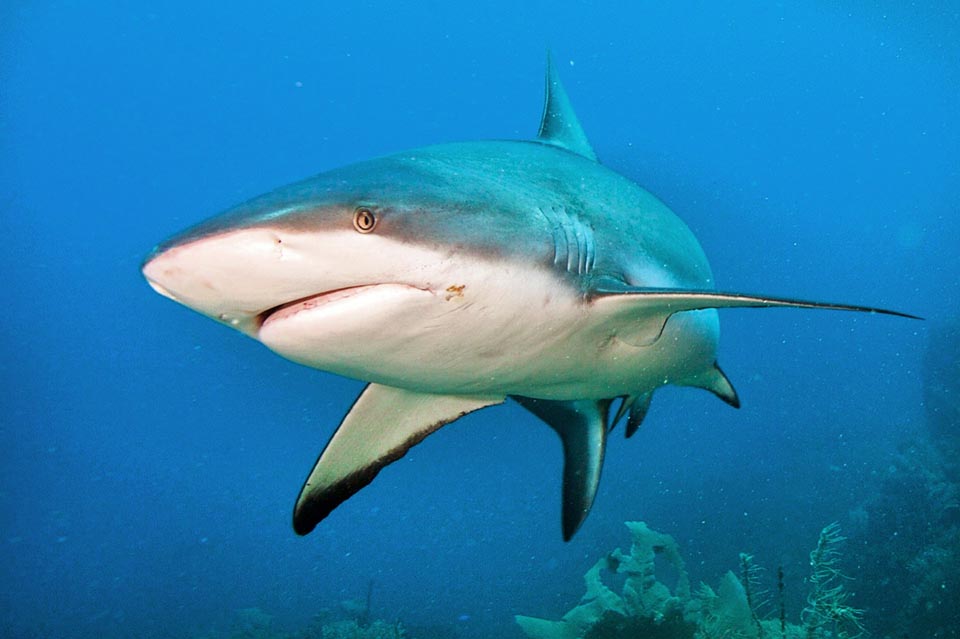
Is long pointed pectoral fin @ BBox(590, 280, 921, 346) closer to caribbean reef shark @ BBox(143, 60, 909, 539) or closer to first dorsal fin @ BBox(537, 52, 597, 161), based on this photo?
caribbean reef shark @ BBox(143, 60, 909, 539)

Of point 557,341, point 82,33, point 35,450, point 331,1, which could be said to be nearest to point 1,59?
point 82,33

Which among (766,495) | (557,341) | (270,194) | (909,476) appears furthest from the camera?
(766,495)

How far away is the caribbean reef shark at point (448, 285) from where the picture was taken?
1669mm

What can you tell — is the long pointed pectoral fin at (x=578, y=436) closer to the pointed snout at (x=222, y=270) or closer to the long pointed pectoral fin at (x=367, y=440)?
the long pointed pectoral fin at (x=367, y=440)

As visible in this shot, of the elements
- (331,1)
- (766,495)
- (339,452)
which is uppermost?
(331,1)

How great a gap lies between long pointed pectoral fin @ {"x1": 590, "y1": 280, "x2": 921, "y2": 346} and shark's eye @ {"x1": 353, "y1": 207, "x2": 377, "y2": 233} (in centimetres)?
115

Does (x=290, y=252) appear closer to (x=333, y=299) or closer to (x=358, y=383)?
(x=333, y=299)

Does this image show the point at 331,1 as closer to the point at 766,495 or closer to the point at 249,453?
the point at 249,453

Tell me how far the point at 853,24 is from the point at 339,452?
49.1 m

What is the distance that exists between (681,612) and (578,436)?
10.8 feet

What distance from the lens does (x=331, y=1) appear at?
66.6 m

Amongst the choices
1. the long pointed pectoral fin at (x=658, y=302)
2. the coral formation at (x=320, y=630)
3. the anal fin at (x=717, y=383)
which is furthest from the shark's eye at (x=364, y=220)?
the coral formation at (x=320, y=630)

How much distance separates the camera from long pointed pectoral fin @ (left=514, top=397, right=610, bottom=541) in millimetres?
4246

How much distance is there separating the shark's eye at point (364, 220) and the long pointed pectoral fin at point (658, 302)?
115cm
